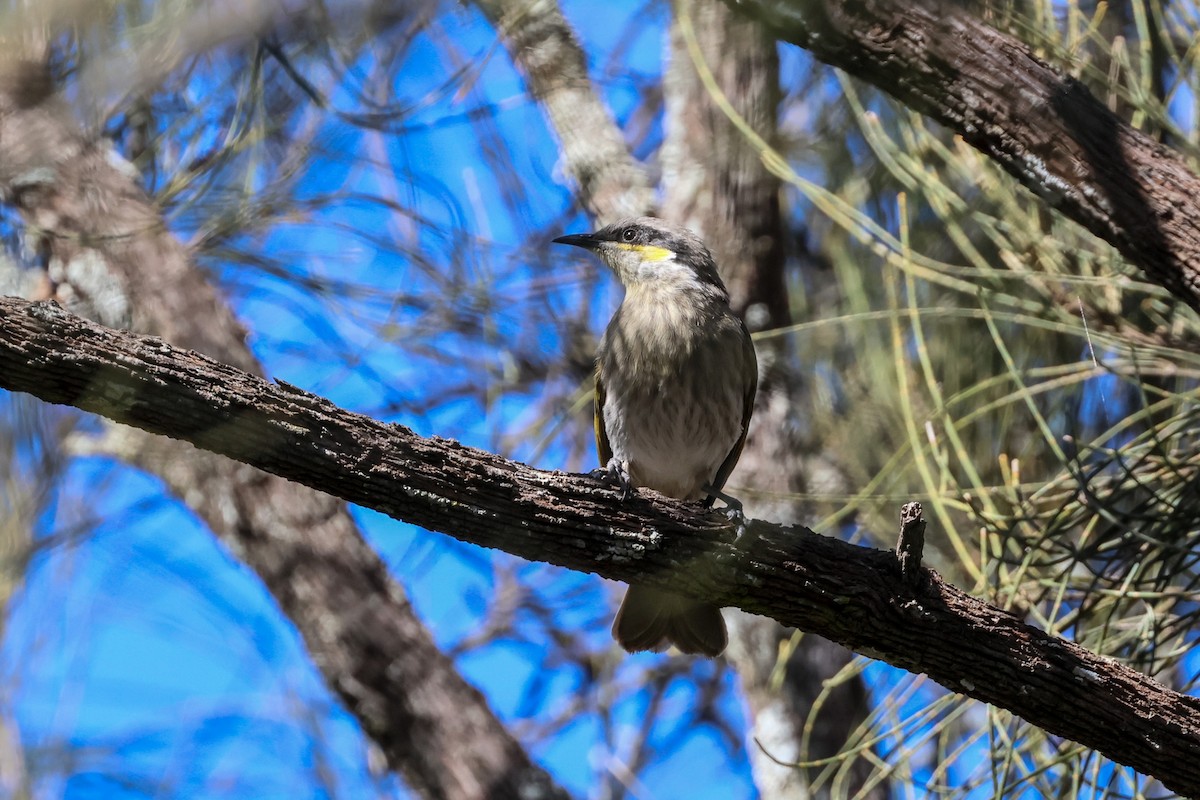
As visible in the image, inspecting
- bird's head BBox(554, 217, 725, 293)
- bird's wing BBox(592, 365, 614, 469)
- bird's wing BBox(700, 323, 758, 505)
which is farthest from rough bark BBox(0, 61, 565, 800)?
bird's head BBox(554, 217, 725, 293)

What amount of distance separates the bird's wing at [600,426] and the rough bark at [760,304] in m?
1.01

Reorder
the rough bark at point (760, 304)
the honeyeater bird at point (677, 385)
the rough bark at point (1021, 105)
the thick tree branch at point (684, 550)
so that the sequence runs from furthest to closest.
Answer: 1. the rough bark at point (760, 304)
2. the honeyeater bird at point (677, 385)
3. the rough bark at point (1021, 105)
4. the thick tree branch at point (684, 550)

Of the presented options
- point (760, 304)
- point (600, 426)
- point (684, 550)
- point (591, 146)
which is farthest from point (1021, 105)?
point (591, 146)

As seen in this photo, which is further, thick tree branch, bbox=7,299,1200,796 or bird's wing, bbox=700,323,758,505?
bird's wing, bbox=700,323,758,505

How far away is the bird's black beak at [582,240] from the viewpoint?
16.1 feet

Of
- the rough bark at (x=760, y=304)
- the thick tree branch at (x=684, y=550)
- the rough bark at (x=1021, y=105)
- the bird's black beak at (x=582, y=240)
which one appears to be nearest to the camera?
the thick tree branch at (x=684, y=550)

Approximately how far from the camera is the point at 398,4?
3025mm

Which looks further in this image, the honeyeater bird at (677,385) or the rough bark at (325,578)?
the rough bark at (325,578)

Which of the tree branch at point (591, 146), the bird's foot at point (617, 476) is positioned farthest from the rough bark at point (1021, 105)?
the tree branch at point (591, 146)

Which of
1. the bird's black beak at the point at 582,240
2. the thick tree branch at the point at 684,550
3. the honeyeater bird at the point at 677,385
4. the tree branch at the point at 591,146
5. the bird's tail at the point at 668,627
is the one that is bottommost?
the thick tree branch at the point at 684,550

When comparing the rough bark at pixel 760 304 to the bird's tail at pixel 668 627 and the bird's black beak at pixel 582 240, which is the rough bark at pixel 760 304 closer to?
the bird's black beak at pixel 582 240

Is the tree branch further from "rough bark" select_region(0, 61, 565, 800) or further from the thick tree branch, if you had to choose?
the thick tree branch

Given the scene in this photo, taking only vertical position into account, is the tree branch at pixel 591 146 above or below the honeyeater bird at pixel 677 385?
above

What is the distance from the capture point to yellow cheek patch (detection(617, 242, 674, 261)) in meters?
4.75
